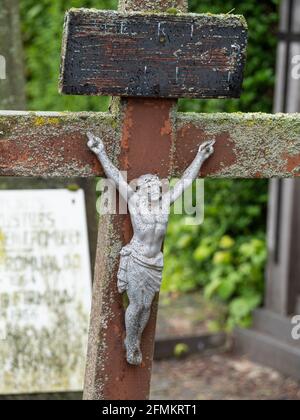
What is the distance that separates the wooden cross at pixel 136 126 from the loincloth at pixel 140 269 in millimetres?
63

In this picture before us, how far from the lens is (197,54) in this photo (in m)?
3.14

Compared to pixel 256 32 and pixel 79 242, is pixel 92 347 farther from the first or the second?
pixel 256 32

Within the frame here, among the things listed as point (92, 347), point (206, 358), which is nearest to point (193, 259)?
point (206, 358)

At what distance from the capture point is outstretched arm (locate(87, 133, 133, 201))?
3.16 meters

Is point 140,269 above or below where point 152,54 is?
below

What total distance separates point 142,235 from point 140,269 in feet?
0.38

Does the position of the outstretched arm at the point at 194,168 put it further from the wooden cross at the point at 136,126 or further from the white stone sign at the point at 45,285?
the white stone sign at the point at 45,285

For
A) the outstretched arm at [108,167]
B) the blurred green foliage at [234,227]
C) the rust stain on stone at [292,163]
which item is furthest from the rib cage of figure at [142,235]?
the blurred green foliage at [234,227]

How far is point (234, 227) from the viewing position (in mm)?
7719

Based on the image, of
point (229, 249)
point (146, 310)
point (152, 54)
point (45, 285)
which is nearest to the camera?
point (152, 54)

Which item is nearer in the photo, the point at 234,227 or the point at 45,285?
the point at 45,285

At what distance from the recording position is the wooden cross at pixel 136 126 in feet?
10.1

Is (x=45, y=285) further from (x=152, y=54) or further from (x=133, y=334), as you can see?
(x=152, y=54)

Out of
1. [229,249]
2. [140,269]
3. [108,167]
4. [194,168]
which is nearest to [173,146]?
[194,168]
